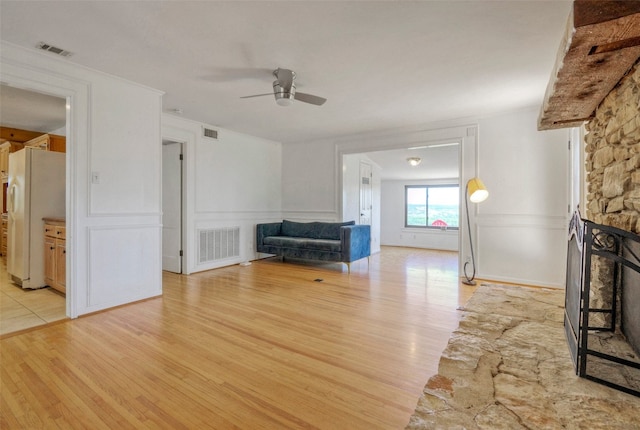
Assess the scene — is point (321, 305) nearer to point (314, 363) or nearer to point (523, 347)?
point (314, 363)

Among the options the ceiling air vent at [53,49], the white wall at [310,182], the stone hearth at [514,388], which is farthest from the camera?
the white wall at [310,182]

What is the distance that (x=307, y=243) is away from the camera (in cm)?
521

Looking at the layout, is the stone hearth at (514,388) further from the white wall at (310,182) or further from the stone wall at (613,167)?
the white wall at (310,182)

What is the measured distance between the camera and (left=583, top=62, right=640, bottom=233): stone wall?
1.75 m

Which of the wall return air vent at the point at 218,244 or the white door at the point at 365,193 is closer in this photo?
the wall return air vent at the point at 218,244

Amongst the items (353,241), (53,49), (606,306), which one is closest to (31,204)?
(53,49)

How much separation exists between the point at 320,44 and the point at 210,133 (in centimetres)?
324

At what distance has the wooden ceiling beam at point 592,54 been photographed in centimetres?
133

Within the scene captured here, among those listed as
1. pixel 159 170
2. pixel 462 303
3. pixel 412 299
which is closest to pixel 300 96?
pixel 159 170

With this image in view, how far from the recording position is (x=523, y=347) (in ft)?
7.19

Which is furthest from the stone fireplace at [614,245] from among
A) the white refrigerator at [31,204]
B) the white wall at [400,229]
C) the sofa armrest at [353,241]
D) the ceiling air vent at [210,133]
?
the white refrigerator at [31,204]

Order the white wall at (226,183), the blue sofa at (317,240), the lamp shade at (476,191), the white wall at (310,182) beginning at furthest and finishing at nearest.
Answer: the white wall at (310,182), the blue sofa at (317,240), the white wall at (226,183), the lamp shade at (476,191)

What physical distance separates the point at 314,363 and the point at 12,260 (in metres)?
4.61

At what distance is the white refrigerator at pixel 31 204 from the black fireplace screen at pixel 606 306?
562cm
